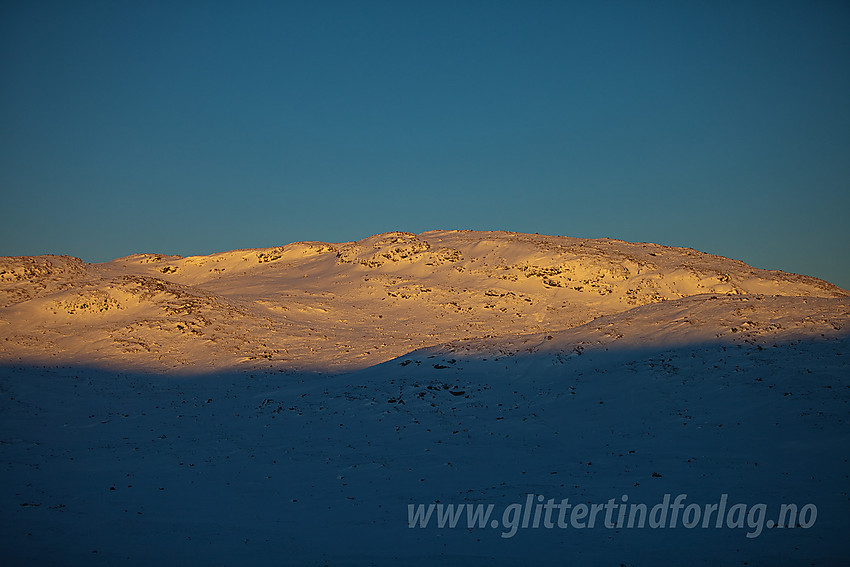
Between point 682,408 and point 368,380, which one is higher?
point 368,380

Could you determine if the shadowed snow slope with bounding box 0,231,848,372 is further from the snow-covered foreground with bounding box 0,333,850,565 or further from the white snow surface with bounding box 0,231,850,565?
the snow-covered foreground with bounding box 0,333,850,565

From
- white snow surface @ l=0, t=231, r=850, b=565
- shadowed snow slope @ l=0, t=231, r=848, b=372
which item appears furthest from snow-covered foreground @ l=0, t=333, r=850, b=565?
shadowed snow slope @ l=0, t=231, r=848, b=372

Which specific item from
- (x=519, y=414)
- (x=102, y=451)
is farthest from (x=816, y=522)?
(x=102, y=451)

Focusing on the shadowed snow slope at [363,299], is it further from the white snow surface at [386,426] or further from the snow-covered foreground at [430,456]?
the snow-covered foreground at [430,456]

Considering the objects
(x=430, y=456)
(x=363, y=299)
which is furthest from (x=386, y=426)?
(x=363, y=299)

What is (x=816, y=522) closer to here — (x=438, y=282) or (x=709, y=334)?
(x=709, y=334)

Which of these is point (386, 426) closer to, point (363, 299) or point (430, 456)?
point (430, 456)
